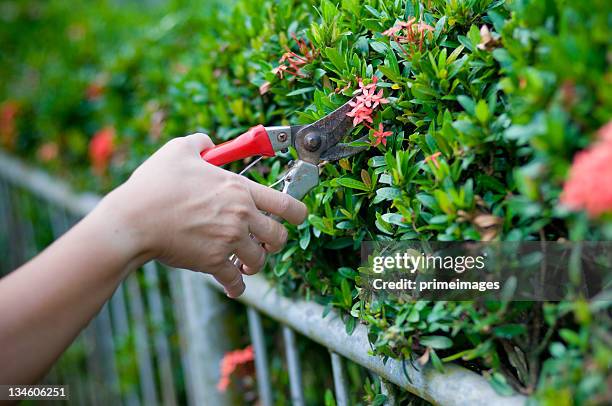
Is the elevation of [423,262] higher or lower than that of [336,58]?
lower

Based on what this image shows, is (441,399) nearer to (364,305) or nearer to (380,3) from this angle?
(364,305)

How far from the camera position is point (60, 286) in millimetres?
1330

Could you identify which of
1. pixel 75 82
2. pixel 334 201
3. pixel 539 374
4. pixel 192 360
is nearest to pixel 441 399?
pixel 539 374

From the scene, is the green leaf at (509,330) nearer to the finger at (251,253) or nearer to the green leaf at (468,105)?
the green leaf at (468,105)

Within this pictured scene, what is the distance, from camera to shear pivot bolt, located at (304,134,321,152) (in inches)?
59.3

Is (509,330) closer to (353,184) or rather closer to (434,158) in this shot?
(434,158)

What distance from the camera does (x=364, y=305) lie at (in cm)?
145

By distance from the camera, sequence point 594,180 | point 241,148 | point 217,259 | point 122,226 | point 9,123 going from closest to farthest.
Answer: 1. point 594,180
2. point 122,226
3. point 217,259
4. point 241,148
5. point 9,123

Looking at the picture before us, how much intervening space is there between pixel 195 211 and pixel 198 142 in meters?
0.18

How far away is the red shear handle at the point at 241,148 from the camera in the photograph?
1511 millimetres

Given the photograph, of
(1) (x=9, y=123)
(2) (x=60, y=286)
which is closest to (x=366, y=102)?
(2) (x=60, y=286)

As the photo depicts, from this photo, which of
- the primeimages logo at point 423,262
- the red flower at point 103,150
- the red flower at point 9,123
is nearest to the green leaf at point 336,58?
the primeimages logo at point 423,262

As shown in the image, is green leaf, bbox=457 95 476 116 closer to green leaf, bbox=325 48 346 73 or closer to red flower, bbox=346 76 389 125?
red flower, bbox=346 76 389 125

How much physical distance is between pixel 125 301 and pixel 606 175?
3219mm
